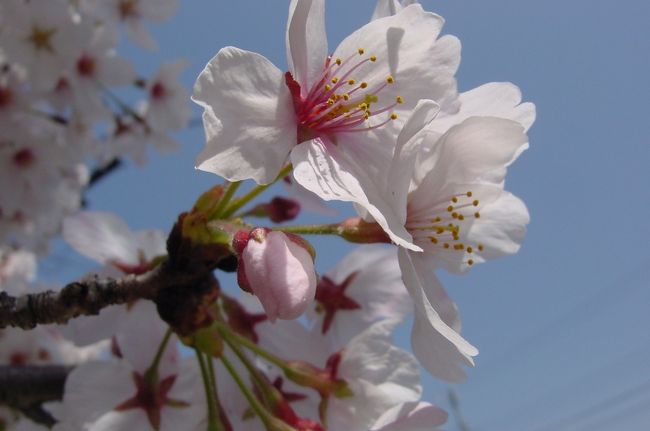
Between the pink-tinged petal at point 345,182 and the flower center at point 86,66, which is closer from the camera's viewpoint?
the pink-tinged petal at point 345,182

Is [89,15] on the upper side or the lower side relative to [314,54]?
upper

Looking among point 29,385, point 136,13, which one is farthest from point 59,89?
point 29,385

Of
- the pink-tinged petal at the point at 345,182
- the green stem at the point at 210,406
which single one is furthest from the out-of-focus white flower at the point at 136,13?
the pink-tinged petal at the point at 345,182

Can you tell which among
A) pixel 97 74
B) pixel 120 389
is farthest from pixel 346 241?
pixel 97 74

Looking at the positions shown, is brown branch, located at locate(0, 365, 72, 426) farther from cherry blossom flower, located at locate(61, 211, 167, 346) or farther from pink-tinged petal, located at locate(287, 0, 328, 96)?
pink-tinged petal, located at locate(287, 0, 328, 96)

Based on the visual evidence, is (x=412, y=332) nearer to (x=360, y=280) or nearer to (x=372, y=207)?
(x=372, y=207)

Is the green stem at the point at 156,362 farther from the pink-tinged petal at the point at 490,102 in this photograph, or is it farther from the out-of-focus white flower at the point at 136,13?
the out-of-focus white flower at the point at 136,13

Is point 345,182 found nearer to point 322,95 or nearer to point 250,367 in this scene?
point 322,95
